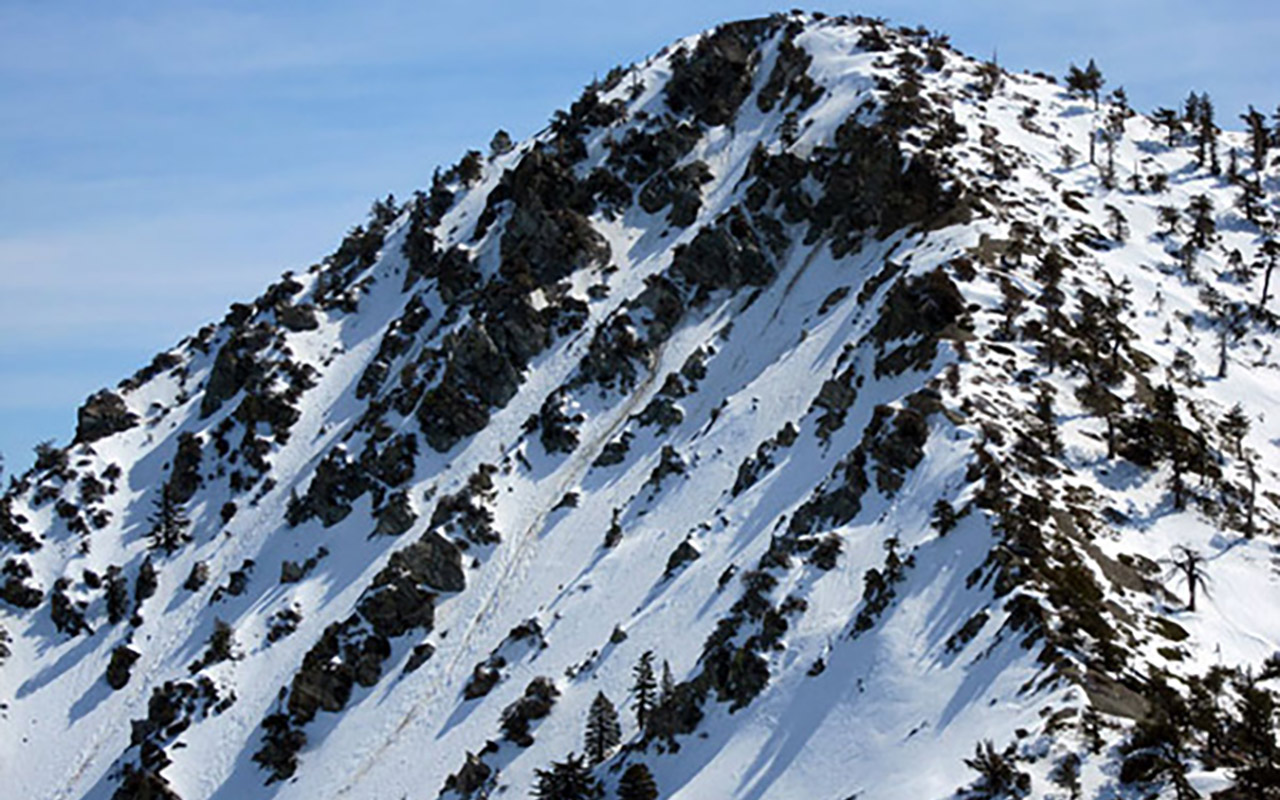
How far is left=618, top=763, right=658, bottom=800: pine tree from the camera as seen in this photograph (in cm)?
5034

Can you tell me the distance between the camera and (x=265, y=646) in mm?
90250

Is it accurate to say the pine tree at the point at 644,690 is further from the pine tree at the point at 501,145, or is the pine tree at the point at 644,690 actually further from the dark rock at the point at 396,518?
the pine tree at the point at 501,145

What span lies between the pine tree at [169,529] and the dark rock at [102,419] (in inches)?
834

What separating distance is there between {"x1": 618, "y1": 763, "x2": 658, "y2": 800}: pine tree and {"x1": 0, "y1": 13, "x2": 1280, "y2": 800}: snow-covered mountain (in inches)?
9.5

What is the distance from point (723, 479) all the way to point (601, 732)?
24.6m

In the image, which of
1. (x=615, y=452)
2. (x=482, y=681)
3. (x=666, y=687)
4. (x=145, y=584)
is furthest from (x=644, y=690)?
(x=145, y=584)

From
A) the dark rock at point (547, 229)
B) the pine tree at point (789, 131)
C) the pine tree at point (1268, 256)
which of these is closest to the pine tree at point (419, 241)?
the dark rock at point (547, 229)

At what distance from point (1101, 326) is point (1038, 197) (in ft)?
78.9

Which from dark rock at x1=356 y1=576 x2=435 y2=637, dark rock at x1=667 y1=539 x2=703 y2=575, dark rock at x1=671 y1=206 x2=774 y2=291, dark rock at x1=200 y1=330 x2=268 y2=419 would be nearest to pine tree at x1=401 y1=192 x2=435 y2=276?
dark rock at x1=200 y1=330 x2=268 y2=419

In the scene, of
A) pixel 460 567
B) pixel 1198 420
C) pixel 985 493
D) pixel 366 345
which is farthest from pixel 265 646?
pixel 1198 420

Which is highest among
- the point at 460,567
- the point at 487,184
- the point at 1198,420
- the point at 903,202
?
the point at 487,184

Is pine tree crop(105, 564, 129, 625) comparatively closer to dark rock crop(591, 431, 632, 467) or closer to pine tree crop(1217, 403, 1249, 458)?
dark rock crop(591, 431, 632, 467)

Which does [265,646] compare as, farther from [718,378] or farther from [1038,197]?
[1038,197]

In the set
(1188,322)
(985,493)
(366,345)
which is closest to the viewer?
(985,493)
